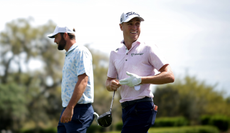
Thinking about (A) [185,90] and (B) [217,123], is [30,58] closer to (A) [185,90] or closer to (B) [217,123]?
(A) [185,90]

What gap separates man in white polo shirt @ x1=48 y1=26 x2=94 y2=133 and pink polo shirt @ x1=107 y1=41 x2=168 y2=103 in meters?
0.65

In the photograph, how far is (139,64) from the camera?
3824 mm

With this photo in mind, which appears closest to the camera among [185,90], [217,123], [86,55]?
[86,55]

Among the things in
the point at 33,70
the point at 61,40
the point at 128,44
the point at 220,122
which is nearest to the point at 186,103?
the point at 220,122

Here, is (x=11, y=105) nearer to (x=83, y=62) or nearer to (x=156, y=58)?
(x=83, y=62)

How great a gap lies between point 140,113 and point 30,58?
34.2m

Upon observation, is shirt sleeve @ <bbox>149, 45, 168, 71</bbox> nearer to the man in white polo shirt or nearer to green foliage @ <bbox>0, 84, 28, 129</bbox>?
the man in white polo shirt

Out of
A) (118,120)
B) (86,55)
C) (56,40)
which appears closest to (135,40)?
(86,55)

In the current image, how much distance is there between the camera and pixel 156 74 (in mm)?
3699

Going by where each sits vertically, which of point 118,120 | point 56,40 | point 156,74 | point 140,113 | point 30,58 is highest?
point 56,40

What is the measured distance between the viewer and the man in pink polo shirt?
3.66 meters

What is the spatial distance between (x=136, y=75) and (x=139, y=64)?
217 mm

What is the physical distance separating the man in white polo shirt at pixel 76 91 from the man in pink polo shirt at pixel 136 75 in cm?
53

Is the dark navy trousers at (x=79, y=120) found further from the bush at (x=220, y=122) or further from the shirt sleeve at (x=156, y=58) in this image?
the bush at (x=220, y=122)
